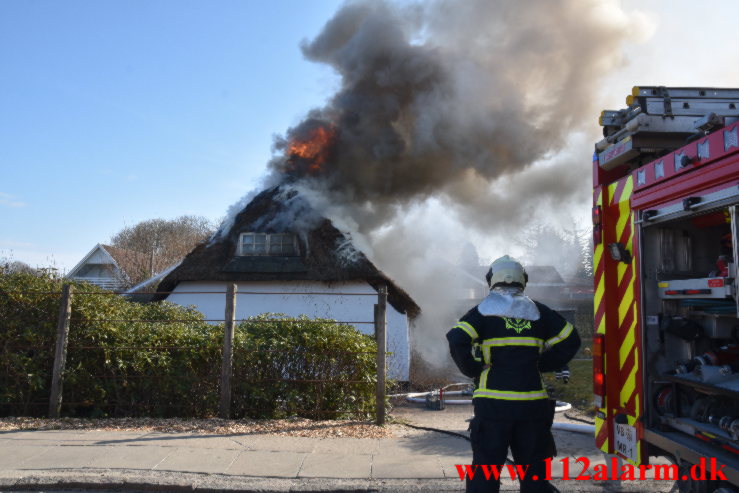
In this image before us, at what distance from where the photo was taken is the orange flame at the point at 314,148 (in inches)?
613

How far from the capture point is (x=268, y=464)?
190 inches

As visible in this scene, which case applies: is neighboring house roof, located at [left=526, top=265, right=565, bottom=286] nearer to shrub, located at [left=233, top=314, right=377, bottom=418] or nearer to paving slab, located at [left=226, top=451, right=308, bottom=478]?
shrub, located at [left=233, top=314, right=377, bottom=418]

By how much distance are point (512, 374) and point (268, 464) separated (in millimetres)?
2590

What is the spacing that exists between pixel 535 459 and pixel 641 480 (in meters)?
1.72

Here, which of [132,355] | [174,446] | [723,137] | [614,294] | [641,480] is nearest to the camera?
[723,137]

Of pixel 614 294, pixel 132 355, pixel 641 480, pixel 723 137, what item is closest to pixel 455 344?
pixel 614 294

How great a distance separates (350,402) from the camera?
695 centimetres

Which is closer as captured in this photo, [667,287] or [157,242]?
[667,287]

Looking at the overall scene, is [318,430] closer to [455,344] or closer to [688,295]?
[455,344]

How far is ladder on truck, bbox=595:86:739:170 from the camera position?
3555 mm

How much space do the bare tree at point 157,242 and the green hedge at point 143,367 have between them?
22.8 metres

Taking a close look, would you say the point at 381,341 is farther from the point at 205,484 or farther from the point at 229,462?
the point at 205,484

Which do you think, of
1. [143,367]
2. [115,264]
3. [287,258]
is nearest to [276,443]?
[143,367]

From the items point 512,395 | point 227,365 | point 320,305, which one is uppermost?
point 320,305
